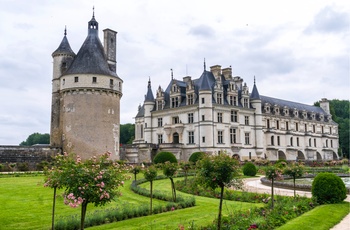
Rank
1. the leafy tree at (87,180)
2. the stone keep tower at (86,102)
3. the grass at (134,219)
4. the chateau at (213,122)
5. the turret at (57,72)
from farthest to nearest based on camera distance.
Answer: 1. the chateau at (213,122)
2. the turret at (57,72)
3. the stone keep tower at (86,102)
4. the grass at (134,219)
5. the leafy tree at (87,180)

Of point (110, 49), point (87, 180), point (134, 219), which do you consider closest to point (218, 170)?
point (134, 219)

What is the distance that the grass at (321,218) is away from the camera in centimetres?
1005

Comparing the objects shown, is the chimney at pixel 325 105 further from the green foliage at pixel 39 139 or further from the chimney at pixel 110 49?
the green foliage at pixel 39 139

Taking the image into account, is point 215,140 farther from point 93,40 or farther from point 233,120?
point 93,40

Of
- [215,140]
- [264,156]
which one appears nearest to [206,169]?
[215,140]

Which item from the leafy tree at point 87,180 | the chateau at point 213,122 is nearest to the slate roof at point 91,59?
the chateau at point 213,122

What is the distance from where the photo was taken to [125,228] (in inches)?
416

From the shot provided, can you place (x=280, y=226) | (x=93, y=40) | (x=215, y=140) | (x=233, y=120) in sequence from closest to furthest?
(x=280, y=226), (x=93, y=40), (x=215, y=140), (x=233, y=120)

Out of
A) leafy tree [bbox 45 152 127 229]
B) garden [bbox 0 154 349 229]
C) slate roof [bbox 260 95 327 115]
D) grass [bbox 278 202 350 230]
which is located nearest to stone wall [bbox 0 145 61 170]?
garden [bbox 0 154 349 229]

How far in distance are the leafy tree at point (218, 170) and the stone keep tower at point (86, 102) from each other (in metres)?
24.5

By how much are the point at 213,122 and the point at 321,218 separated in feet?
106

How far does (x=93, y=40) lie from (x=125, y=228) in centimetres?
2940

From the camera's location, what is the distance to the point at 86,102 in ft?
112

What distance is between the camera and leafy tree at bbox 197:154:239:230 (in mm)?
10352
